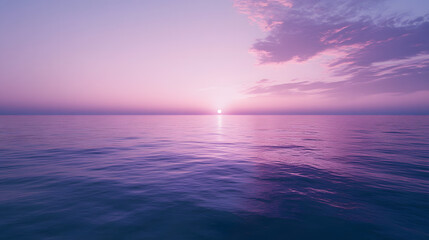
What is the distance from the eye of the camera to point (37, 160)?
1336cm

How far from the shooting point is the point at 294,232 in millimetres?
5312

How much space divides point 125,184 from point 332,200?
8769 millimetres

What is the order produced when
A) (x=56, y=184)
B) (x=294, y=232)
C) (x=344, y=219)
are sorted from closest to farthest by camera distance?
(x=294, y=232), (x=344, y=219), (x=56, y=184)

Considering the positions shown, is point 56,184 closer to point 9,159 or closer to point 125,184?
point 125,184

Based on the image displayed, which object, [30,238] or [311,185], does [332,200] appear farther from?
[30,238]

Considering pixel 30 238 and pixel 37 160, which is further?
pixel 37 160

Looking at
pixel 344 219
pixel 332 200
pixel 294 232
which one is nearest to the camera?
pixel 294 232

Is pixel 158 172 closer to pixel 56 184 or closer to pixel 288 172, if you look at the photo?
pixel 56 184

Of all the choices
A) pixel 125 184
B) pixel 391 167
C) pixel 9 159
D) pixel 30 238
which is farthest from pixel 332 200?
pixel 9 159

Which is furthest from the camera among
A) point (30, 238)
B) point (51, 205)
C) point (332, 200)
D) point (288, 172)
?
point (288, 172)

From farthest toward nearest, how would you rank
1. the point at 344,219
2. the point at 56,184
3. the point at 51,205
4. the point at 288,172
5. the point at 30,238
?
1. the point at 288,172
2. the point at 56,184
3. the point at 51,205
4. the point at 344,219
5. the point at 30,238

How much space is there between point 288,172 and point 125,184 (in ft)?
28.3

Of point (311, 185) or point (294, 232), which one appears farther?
point (311, 185)

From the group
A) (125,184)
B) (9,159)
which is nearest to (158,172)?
(125,184)
